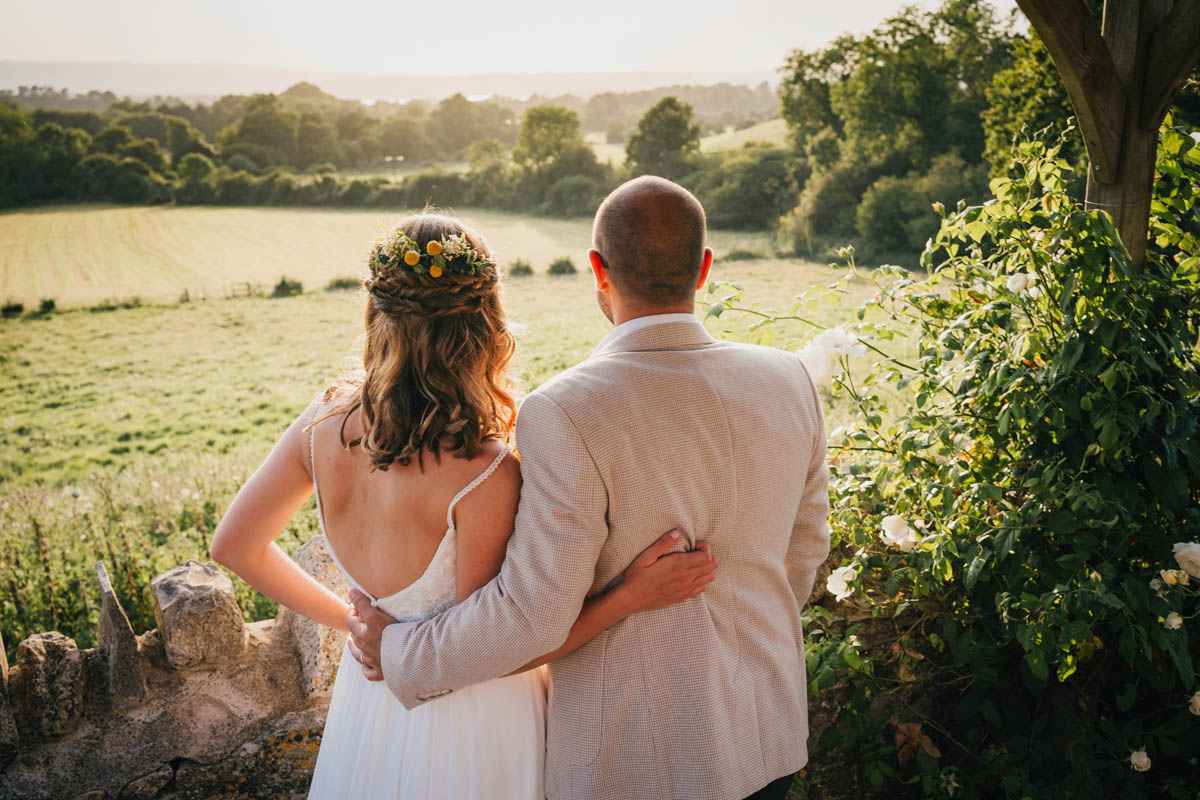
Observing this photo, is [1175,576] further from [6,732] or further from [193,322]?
[193,322]

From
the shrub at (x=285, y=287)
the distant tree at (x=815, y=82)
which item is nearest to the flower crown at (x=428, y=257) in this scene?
the distant tree at (x=815, y=82)

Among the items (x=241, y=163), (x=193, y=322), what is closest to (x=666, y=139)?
(x=241, y=163)

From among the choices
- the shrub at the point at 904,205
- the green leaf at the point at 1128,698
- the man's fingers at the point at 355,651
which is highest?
the shrub at the point at 904,205

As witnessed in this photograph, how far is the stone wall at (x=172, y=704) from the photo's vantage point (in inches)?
Result: 87.0

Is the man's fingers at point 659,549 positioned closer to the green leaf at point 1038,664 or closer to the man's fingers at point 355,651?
the man's fingers at point 355,651

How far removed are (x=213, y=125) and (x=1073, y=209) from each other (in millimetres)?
8341

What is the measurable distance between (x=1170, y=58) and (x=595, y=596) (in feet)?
6.60

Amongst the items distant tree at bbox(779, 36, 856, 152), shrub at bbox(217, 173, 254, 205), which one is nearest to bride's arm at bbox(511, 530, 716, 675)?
distant tree at bbox(779, 36, 856, 152)

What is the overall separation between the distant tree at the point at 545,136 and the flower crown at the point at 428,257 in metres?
6.78

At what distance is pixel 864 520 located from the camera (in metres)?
2.46

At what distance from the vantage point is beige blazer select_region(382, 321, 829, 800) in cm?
127

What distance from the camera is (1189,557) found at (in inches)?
68.9

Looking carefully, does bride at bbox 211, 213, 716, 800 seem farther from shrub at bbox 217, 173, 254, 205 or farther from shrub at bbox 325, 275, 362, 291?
shrub at bbox 325, 275, 362, 291

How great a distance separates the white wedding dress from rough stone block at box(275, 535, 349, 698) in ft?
2.79
